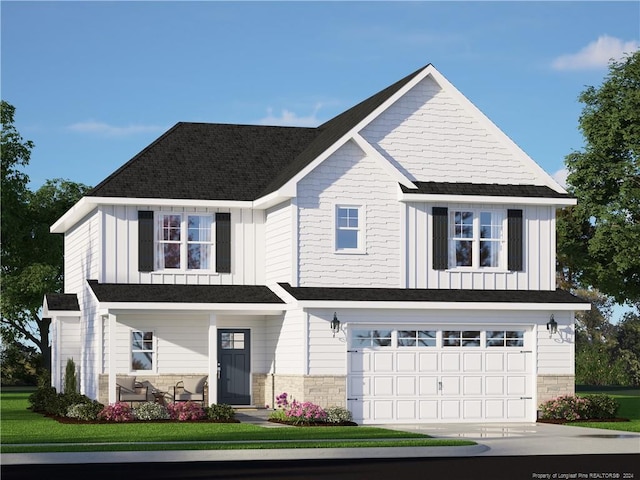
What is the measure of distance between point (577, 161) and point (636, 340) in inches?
1535

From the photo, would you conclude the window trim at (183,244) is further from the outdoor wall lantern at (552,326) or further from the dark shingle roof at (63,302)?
the outdoor wall lantern at (552,326)

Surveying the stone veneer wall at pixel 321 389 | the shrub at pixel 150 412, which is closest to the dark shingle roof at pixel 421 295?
the stone veneer wall at pixel 321 389

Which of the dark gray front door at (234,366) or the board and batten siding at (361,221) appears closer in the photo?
the board and batten siding at (361,221)

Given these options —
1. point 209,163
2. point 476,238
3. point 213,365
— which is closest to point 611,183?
point 476,238

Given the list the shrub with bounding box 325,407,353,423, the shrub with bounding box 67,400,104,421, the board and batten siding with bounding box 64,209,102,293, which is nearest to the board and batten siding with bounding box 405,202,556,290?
the shrub with bounding box 325,407,353,423

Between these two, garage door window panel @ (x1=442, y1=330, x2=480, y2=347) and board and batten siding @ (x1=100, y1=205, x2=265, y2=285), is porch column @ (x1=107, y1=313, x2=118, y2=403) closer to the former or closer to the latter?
board and batten siding @ (x1=100, y1=205, x2=265, y2=285)

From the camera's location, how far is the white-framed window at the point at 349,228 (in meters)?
34.5

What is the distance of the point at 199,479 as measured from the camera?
740 inches

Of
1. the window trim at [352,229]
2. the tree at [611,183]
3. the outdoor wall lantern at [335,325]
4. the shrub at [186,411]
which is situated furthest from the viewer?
the tree at [611,183]

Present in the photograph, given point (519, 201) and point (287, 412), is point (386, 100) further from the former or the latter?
point (287, 412)

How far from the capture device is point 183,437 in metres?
26.7

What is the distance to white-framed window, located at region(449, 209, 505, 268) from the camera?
3550 cm

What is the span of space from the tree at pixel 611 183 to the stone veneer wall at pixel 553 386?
13420 millimetres

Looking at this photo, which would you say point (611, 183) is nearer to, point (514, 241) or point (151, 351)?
point (514, 241)
